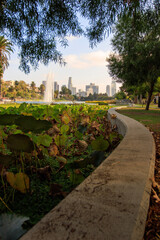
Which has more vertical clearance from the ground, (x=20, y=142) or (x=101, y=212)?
(x=20, y=142)

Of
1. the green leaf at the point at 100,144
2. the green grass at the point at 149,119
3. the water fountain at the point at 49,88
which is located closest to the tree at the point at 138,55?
the green grass at the point at 149,119

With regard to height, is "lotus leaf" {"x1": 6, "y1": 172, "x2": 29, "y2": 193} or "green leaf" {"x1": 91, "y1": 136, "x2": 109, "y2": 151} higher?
"green leaf" {"x1": 91, "y1": 136, "x2": 109, "y2": 151}

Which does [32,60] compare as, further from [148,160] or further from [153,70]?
[153,70]

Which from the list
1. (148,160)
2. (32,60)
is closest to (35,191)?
(148,160)

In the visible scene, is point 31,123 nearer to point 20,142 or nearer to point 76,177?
point 20,142

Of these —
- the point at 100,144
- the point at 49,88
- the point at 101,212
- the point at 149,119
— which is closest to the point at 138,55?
the point at 149,119

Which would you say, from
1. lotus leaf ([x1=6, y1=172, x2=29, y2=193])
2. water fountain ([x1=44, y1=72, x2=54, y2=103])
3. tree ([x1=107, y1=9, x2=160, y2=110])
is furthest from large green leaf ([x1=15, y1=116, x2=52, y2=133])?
water fountain ([x1=44, y1=72, x2=54, y2=103])

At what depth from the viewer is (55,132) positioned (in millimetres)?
1800

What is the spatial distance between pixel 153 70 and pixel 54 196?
1295 centimetres

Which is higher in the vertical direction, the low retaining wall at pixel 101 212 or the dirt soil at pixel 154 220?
the low retaining wall at pixel 101 212

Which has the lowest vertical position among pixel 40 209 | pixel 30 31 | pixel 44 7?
pixel 40 209

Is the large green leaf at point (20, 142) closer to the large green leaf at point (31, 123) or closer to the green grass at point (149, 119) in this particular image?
the large green leaf at point (31, 123)

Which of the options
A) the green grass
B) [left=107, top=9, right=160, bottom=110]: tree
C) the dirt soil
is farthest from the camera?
[left=107, top=9, right=160, bottom=110]: tree

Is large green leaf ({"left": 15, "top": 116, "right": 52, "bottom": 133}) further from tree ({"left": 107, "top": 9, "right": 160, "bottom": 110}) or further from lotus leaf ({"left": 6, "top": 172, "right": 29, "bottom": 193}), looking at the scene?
tree ({"left": 107, "top": 9, "right": 160, "bottom": 110})
